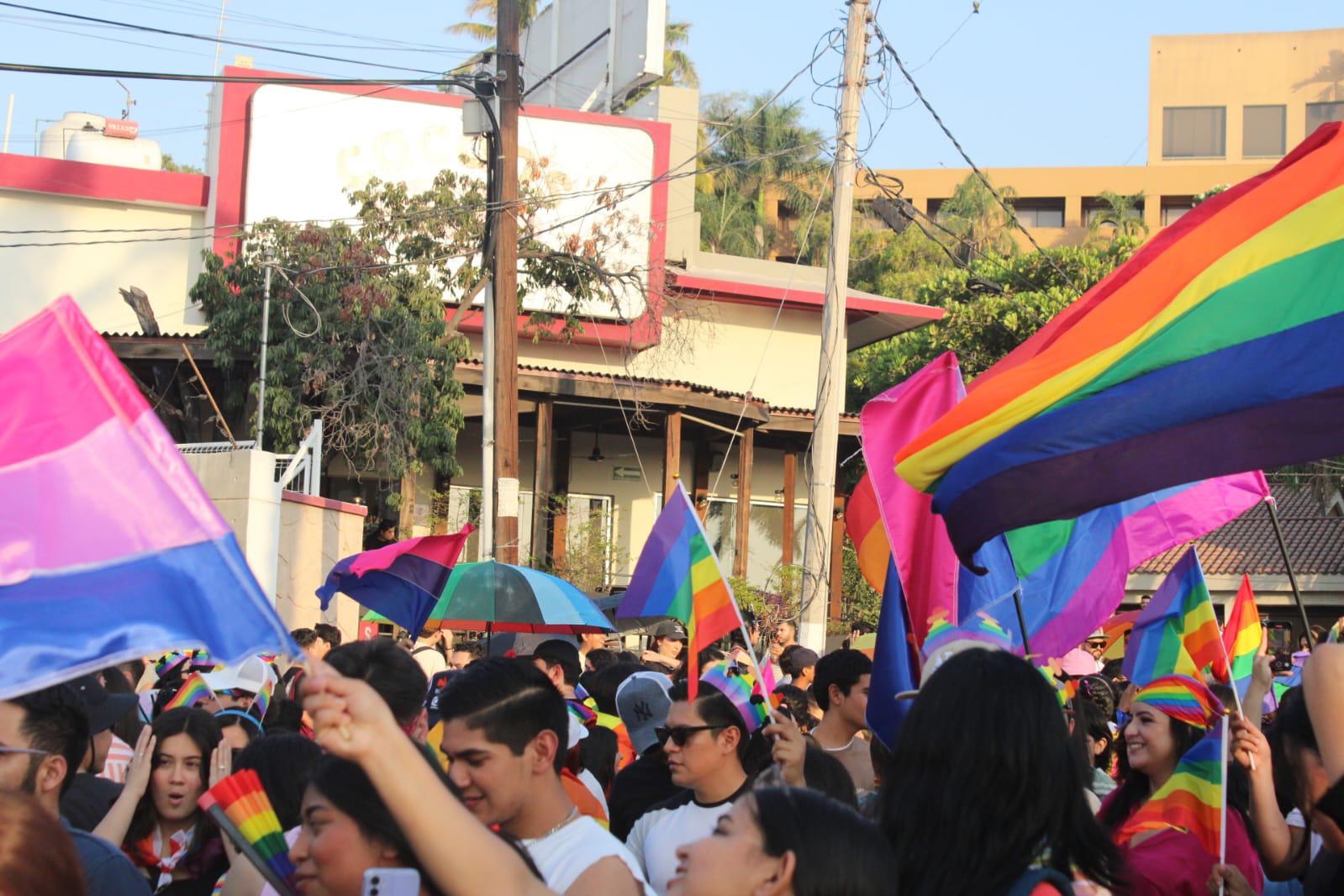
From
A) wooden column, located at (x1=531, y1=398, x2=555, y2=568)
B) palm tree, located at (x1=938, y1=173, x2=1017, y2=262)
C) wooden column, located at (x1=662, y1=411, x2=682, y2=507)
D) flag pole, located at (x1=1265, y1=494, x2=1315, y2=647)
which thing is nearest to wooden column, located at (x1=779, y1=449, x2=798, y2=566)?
wooden column, located at (x1=662, y1=411, x2=682, y2=507)

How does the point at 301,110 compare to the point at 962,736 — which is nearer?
the point at 962,736

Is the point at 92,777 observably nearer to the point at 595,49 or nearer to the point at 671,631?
the point at 671,631

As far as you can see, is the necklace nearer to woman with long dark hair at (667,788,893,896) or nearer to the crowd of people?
the crowd of people

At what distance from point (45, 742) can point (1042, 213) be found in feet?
195

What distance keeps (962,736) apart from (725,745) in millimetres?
2093

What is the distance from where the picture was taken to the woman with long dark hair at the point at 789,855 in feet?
8.41

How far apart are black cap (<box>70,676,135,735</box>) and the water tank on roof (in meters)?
23.7

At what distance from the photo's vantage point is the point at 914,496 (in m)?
5.97

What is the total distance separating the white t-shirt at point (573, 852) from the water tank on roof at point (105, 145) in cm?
2556

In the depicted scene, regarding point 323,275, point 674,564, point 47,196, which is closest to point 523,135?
point 323,275

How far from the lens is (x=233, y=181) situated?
82.7 feet

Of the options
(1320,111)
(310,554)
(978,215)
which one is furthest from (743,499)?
(1320,111)

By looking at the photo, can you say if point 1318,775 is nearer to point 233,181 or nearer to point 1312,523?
point 233,181

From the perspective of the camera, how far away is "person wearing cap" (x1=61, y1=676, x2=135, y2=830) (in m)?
4.48
